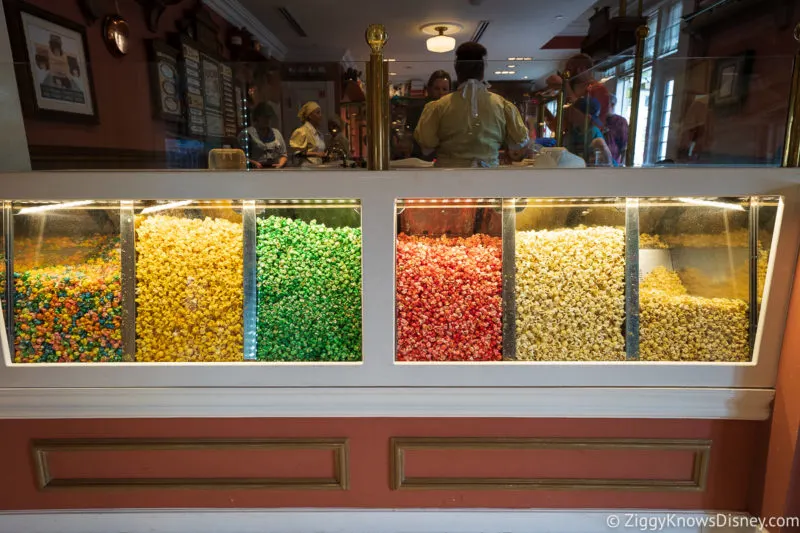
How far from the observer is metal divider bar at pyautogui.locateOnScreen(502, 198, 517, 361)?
160 cm

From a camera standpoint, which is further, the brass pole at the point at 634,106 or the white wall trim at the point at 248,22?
the white wall trim at the point at 248,22

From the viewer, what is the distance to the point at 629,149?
5.56 ft

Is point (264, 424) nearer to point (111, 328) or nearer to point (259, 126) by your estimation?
point (111, 328)

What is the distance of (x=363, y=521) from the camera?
172 centimetres

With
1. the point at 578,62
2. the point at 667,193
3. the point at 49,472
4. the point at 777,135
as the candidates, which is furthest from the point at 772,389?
the point at 49,472

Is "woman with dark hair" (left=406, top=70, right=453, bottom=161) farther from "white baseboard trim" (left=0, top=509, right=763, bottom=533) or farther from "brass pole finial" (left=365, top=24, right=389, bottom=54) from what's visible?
"white baseboard trim" (left=0, top=509, right=763, bottom=533)

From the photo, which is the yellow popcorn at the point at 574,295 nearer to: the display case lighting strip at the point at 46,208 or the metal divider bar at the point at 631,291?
the metal divider bar at the point at 631,291

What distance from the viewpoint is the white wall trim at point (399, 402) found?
1.58m

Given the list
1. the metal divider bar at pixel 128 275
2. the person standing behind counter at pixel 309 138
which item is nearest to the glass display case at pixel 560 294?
the person standing behind counter at pixel 309 138

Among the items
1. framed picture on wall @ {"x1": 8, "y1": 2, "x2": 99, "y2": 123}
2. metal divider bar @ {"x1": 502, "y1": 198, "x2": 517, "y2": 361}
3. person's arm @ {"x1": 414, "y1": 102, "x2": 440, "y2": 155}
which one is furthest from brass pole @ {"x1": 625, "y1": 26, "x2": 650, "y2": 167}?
framed picture on wall @ {"x1": 8, "y1": 2, "x2": 99, "y2": 123}

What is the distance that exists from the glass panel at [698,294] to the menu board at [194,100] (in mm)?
1532

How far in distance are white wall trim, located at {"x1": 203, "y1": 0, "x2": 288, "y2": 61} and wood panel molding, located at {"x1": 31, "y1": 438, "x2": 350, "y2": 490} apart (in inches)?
173

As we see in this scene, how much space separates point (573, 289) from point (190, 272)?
51.0 inches

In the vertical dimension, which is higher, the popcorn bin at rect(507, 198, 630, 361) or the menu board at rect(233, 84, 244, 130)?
the menu board at rect(233, 84, 244, 130)
